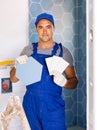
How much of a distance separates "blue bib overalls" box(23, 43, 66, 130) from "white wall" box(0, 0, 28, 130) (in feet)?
1.27

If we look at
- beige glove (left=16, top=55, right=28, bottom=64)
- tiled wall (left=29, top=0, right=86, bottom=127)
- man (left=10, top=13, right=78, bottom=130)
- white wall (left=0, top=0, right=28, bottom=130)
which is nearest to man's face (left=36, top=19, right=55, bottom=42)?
man (left=10, top=13, right=78, bottom=130)

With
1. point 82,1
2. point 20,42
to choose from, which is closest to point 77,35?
A: point 82,1

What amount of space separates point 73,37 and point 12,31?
607mm

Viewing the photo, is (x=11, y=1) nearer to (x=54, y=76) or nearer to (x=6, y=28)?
(x=6, y=28)

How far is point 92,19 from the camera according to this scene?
0.47m

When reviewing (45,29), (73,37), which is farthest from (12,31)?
(73,37)

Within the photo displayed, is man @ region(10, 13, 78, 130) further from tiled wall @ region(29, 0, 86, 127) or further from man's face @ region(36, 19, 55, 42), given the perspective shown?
tiled wall @ region(29, 0, 86, 127)

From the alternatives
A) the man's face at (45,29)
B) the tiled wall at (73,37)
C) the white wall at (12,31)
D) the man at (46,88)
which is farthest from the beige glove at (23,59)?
the tiled wall at (73,37)

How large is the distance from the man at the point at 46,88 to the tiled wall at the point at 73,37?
56 cm

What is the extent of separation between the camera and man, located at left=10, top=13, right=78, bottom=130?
5.05 feet

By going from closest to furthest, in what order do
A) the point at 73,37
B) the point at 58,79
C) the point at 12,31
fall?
the point at 58,79 → the point at 12,31 → the point at 73,37

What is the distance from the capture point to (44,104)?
154 centimetres

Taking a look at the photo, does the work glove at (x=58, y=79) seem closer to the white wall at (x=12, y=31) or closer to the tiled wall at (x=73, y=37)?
the white wall at (x=12, y=31)

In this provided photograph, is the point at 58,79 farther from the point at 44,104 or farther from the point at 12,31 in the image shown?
the point at 12,31
